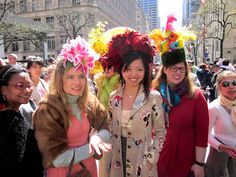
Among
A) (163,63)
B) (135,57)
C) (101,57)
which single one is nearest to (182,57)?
(163,63)

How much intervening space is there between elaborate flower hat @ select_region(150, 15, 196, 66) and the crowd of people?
0.04 ft

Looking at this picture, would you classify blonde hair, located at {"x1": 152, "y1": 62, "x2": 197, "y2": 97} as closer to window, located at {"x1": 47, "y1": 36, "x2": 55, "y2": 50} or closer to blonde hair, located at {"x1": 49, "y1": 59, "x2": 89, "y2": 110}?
blonde hair, located at {"x1": 49, "y1": 59, "x2": 89, "y2": 110}

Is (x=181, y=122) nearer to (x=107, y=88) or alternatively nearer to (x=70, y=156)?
(x=70, y=156)

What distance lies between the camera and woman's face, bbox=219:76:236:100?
3.25 m

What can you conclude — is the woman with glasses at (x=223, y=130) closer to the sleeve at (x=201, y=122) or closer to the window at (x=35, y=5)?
the sleeve at (x=201, y=122)

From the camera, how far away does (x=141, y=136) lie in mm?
2711

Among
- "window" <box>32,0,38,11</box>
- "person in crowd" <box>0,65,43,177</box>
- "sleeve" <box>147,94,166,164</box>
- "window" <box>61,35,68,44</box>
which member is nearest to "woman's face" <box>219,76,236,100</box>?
"sleeve" <box>147,94,166,164</box>

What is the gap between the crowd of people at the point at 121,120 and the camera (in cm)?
231

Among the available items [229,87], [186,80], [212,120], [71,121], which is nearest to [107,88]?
[186,80]

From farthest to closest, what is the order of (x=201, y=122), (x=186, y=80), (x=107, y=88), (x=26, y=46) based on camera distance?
(x=26, y=46) → (x=107, y=88) → (x=186, y=80) → (x=201, y=122)

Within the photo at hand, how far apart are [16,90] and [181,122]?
1.59 m

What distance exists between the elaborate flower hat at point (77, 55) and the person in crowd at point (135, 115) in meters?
0.35

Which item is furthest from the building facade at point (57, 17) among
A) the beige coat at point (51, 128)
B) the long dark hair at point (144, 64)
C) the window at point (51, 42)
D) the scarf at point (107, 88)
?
the beige coat at point (51, 128)

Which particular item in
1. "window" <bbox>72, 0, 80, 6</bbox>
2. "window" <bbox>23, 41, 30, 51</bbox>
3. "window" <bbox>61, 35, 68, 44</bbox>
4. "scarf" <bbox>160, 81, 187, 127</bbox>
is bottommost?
"scarf" <bbox>160, 81, 187, 127</bbox>
